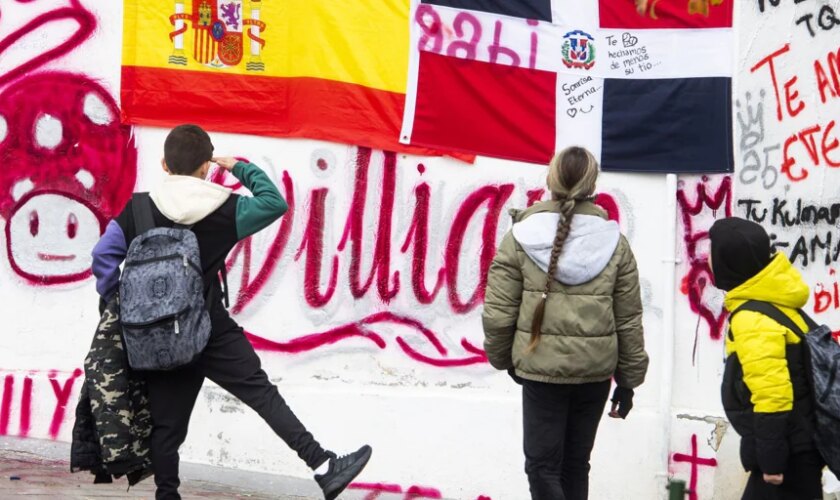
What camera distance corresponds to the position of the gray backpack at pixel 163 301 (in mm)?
4867

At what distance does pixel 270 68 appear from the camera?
6980 mm

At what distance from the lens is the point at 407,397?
270 inches

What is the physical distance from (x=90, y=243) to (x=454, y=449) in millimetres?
2365

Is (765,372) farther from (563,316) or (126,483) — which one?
(126,483)

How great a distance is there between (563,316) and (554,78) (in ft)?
8.17

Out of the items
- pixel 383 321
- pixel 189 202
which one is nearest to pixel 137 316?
pixel 189 202

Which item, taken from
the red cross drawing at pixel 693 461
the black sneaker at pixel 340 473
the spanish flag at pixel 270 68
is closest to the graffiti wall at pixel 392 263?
the red cross drawing at pixel 693 461

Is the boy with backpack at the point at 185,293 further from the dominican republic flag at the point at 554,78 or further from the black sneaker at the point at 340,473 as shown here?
the dominican republic flag at the point at 554,78

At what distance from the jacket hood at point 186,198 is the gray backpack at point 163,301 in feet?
0.22

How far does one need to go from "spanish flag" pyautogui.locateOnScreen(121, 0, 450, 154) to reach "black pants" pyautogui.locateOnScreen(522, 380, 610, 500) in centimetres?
233

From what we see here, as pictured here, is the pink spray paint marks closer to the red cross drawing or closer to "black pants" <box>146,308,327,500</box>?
the red cross drawing

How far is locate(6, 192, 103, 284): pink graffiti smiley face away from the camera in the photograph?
704cm

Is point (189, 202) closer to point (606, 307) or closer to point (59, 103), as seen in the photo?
point (606, 307)

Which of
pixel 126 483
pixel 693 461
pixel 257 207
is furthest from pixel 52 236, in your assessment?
pixel 693 461
